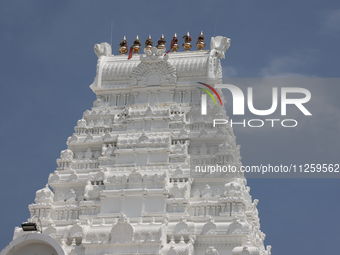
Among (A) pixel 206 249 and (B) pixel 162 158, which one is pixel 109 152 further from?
(A) pixel 206 249

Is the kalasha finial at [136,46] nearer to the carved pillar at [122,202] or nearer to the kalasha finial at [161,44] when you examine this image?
the kalasha finial at [161,44]

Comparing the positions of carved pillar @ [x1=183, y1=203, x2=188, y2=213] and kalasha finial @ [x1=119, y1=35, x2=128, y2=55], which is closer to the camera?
carved pillar @ [x1=183, y1=203, x2=188, y2=213]

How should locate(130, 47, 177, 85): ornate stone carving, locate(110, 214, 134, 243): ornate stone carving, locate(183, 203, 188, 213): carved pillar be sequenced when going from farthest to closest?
locate(130, 47, 177, 85): ornate stone carving < locate(183, 203, 188, 213): carved pillar < locate(110, 214, 134, 243): ornate stone carving

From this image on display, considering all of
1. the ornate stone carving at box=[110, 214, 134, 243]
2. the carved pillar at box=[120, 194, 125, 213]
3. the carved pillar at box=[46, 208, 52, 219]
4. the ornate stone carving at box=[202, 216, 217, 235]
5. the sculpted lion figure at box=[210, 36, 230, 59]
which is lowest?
the ornate stone carving at box=[110, 214, 134, 243]

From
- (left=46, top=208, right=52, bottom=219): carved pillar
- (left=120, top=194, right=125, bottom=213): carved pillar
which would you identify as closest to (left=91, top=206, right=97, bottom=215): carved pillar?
(left=120, top=194, right=125, bottom=213): carved pillar

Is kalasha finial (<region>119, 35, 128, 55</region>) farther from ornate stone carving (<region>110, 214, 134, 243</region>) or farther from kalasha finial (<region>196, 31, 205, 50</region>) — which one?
ornate stone carving (<region>110, 214, 134, 243</region>)

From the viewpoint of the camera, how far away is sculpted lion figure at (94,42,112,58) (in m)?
70.7

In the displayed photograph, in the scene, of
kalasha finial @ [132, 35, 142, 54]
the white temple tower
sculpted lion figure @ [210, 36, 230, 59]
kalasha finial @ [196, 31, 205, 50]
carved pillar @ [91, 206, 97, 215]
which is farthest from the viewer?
kalasha finial @ [132, 35, 142, 54]

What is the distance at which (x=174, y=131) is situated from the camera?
6291 centimetres

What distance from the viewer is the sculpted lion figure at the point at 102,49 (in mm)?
70688

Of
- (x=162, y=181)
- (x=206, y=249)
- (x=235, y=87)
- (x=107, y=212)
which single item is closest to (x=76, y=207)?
(x=107, y=212)

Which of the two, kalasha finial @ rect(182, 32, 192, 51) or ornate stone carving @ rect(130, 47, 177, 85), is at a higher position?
kalasha finial @ rect(182, 32, 192, 51)

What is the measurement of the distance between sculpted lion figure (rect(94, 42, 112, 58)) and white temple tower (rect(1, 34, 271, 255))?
0.92 m

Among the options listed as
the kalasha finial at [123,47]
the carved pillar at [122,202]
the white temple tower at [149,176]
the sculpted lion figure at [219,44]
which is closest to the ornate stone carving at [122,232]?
the white temple tower at [149,176]
